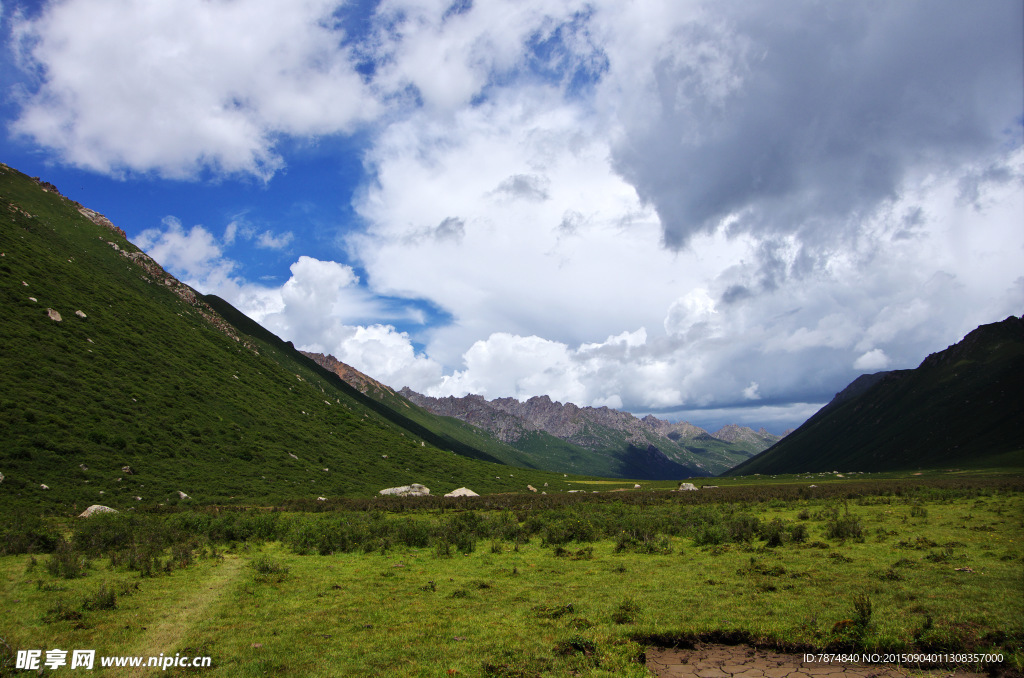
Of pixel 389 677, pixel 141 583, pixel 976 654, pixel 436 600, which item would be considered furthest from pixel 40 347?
pixel 976 654

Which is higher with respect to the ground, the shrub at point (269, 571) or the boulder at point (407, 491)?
the shrub at point (269, 571)

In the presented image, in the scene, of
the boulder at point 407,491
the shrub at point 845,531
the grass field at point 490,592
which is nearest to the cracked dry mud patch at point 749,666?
the grass field at point 490,592

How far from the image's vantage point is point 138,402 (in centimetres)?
7312

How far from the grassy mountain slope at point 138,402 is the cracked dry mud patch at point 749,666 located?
55973 mm

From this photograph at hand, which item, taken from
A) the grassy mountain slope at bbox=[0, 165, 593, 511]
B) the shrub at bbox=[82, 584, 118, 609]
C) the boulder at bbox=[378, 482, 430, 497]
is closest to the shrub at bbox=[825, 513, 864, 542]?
the shrub at bbox=[82, 584, 118, 609]

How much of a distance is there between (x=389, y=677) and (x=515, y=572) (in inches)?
536

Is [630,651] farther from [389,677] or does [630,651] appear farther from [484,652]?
[389,677]

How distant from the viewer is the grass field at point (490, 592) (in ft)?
48.0

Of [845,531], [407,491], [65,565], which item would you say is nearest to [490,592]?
[65,565]

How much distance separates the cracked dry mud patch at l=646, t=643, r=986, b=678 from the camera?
12671 mm

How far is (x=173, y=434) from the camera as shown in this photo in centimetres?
7219

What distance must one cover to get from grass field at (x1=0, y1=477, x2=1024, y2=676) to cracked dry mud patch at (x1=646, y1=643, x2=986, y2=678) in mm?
649

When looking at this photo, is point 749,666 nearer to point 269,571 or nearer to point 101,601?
point 101,601

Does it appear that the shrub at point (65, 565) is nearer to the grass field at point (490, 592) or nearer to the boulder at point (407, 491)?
the grass field at point (490, 592)
